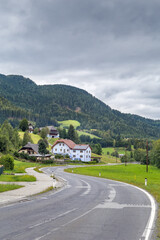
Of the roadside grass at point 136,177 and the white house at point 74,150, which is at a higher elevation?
the white house at point 74,150

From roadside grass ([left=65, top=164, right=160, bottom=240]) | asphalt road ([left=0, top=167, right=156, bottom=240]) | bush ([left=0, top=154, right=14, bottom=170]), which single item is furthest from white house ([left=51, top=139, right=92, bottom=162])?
asphalt road ([left=0, top=167, right=156, bottom=240])

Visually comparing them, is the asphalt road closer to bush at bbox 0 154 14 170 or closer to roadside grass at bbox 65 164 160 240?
roadside grass at bbox 65 164 160 240

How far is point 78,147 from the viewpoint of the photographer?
5561 inches

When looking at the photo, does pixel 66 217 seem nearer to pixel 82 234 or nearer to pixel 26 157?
pixel 82 234

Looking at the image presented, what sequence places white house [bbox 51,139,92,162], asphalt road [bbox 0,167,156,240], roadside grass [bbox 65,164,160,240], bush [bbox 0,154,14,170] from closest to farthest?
asphalt road [bbox 0,167,156,240] < roadside grass [bbox 65,164,160,240] < bush [bbox 0,154,14,170] < white house [bbox 51,139,92,162]

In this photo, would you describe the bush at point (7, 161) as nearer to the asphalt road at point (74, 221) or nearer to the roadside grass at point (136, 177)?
the roadside grass at point (136, 177)

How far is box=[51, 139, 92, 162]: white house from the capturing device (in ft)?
458

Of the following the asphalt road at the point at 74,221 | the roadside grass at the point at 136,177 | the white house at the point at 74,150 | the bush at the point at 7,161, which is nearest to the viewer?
the asphalt road at the point at 74,221

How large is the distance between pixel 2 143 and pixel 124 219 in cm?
8212

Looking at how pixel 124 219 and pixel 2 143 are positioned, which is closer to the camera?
pixel 124 219

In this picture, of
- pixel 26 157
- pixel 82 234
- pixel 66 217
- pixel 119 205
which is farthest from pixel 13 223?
pixel 26 157

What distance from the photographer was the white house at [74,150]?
458ft

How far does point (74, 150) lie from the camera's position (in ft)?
467

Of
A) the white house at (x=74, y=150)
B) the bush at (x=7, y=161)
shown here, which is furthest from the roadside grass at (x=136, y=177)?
the white house at (x=74, y=150)
